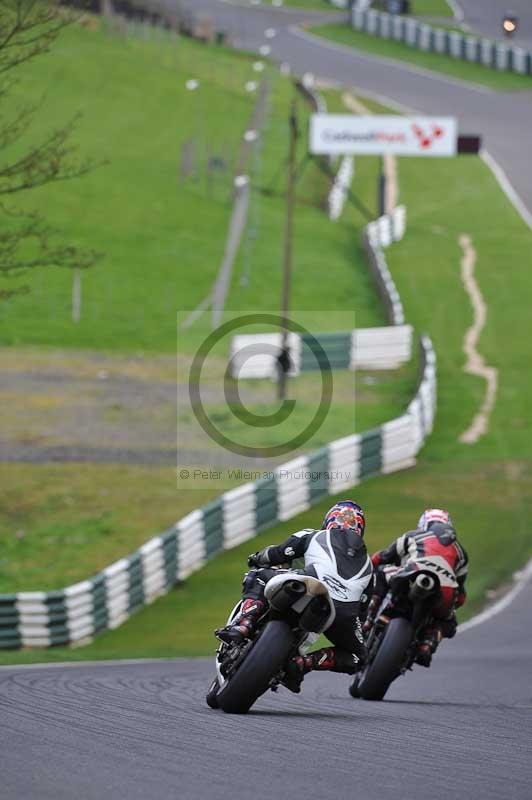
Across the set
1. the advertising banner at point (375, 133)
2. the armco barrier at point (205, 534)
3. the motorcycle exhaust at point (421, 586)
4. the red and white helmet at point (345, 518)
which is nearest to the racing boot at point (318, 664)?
the red and white helmet at point (345, 518)

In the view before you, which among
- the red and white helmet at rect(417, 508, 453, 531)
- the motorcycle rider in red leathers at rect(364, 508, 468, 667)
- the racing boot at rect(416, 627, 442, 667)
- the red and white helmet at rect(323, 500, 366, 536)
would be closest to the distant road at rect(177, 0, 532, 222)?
the red and white helmet at rect(417, 508, 453, 531)

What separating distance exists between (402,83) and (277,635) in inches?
2418

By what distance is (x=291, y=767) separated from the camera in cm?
721

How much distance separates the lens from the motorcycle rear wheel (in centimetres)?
894

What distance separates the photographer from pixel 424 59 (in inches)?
2886

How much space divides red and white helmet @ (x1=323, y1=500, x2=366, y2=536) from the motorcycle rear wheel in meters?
1.04

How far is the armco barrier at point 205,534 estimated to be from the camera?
1677cm

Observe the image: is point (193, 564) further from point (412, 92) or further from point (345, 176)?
point (412, 92)

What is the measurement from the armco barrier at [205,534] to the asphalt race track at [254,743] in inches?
179

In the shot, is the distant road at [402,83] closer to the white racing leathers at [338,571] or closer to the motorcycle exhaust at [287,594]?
the white racing leathers at [338,571]

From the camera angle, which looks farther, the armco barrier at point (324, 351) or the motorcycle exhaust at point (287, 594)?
the armco barrier at point (324, 351)

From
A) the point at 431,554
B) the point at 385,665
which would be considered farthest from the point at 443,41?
the point at 385,665

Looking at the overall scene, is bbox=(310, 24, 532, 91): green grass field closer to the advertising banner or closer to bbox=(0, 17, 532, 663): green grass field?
the advertising banner

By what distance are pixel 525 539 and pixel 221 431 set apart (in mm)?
7443
